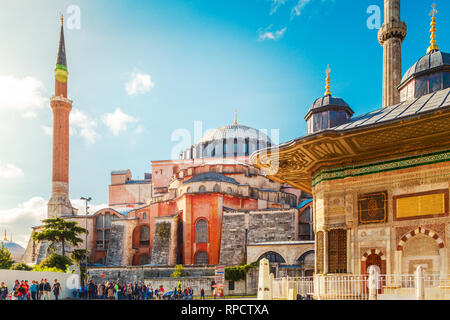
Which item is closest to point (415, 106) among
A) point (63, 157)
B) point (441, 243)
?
point (441, 243)

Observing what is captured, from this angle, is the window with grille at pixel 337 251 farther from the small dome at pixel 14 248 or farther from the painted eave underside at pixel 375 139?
the small dome at pixel 14 248

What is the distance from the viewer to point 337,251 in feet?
42.2

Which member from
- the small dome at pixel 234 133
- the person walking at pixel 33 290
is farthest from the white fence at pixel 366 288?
the small dome at pixel 234 133

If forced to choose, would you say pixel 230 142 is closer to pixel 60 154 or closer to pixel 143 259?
pixel 143 259

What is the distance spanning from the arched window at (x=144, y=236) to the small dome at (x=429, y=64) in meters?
30.2

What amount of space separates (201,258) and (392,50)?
20113 mm

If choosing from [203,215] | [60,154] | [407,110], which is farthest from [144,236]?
[407,110]

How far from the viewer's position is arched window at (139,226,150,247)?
→ 4019 centimetres

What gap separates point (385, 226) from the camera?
39.3 ft

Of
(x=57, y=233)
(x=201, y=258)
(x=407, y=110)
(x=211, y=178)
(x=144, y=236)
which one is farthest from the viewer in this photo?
(x=144, y=236)

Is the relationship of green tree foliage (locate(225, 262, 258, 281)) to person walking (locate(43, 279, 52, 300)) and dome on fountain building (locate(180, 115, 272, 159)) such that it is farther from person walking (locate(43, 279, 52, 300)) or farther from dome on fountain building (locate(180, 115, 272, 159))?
dome on fountain building (locate(180, 115, 272, 159))

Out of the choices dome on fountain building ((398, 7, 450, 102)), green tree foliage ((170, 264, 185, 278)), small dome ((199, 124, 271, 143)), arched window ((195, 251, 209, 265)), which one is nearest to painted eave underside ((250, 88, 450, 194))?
dome on fountain building ((398, 7, 450, 102))
